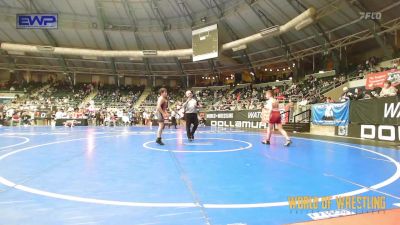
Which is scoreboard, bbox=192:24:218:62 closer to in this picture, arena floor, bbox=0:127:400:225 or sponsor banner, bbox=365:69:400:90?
sponsor banner, bbox=365:69:400:90

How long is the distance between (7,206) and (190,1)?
29.2m

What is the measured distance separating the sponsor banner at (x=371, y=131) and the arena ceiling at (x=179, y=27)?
39.8 ft

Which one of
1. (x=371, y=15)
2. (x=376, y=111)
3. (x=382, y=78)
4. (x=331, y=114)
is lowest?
(x=331, y=114)

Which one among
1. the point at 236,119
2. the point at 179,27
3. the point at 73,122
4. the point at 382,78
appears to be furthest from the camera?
the point at 179,27

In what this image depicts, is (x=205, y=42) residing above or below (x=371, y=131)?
above

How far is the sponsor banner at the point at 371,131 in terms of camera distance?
10453 millimetres

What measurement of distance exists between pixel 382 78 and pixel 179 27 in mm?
22731

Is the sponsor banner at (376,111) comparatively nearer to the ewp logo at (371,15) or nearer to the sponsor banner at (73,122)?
the ewp logo at (371,15)

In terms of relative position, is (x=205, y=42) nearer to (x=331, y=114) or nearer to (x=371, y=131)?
(x=331, y=114)

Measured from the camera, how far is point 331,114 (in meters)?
14.7

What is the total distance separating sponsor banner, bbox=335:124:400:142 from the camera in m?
10.5

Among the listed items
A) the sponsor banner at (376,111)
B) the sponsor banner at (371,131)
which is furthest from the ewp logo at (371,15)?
the sponsor banner at (376,111)

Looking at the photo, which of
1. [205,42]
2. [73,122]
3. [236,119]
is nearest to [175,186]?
[236,119]

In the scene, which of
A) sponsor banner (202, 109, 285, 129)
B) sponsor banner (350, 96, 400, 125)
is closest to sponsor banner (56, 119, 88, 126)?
sponsor banner (202, 109, 285, 129)
